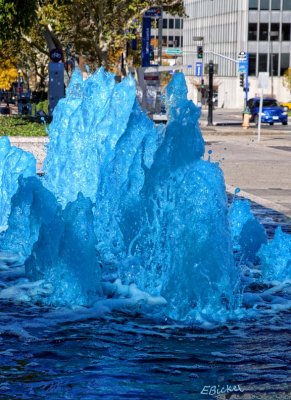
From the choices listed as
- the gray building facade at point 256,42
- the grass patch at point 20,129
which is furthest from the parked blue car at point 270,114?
the gray building facade at point 256,42

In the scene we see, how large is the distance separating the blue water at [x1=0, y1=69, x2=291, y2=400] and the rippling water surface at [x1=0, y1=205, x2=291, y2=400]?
0.5 inches

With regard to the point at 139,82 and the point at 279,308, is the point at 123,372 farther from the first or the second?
the point at 139,82

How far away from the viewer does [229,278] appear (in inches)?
363

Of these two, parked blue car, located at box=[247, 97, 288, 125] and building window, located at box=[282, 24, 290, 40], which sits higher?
building window, located at box=[282, 24, 290, 40]

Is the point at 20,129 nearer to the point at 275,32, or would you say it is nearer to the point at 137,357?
the point at 137,357

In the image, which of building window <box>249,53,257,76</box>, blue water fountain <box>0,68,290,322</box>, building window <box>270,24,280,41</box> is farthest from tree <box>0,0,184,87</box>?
building window <box>270,24,280,41</box>

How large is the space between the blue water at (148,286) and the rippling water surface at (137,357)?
1 cm

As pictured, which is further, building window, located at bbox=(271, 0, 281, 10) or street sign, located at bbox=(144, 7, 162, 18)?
building window, located at bbox=(271, 0, 281, 10)

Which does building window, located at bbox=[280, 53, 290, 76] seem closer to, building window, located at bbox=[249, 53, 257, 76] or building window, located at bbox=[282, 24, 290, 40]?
building window, located at bbox=[282, 24, 290, 40]

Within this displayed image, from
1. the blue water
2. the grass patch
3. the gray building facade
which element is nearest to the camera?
the blue water

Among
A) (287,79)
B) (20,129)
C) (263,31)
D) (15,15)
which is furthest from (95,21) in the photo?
(263,31)

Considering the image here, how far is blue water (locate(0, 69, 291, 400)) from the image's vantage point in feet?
23.9

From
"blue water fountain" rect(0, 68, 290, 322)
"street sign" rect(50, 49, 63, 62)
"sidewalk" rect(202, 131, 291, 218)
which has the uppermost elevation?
"street sign" rect(50, 49, 63, 62)

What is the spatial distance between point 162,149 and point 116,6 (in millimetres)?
41426
